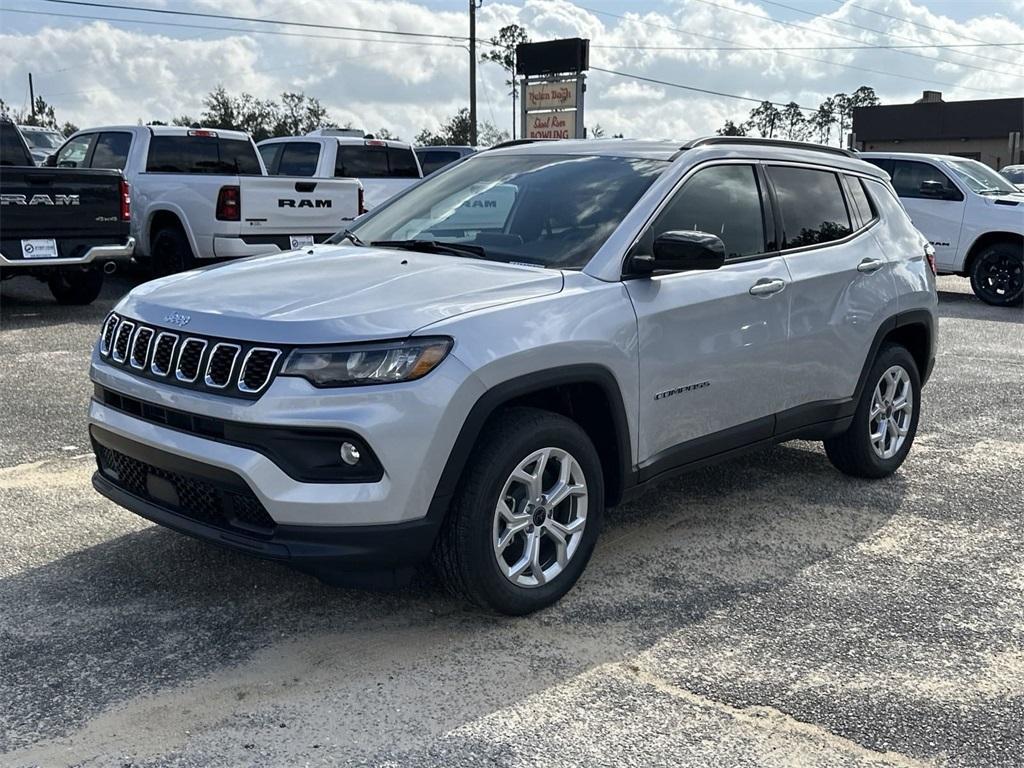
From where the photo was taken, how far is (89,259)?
35.0ft

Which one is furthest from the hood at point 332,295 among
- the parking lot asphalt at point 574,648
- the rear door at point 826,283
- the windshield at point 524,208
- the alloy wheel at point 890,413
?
the alloy wheel at point 890,413

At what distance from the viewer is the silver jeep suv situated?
3.46m

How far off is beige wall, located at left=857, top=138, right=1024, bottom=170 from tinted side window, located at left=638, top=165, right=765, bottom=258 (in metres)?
51.4

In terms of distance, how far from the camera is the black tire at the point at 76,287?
1181 centimetres

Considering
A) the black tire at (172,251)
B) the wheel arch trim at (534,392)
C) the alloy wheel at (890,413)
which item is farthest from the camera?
the black tire at (172,251)

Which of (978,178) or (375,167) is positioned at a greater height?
(375,167)

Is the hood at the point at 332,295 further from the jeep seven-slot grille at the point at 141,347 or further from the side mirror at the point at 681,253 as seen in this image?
the side mirror at the point at 681,253

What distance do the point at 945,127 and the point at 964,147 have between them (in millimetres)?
1479

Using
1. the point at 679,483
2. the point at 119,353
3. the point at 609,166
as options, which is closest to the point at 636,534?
the point at 679,483

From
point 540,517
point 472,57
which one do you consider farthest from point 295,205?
point 472,57

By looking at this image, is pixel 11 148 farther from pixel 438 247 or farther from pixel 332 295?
pixel 332 295

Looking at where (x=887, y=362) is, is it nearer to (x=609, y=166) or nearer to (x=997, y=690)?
(x=609, y=166)

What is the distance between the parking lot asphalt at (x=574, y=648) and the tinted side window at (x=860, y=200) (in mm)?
1506

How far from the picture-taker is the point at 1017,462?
638 centimetres
